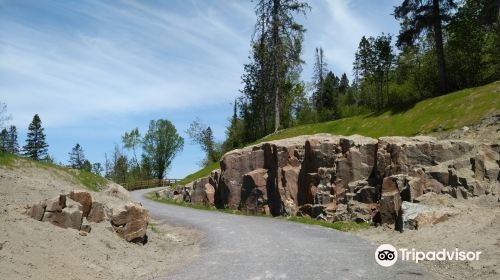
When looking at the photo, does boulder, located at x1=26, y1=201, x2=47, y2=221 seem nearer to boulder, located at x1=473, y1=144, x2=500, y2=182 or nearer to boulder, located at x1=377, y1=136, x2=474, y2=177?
boulder, located at x1=377, y1=136, x2=474, y2=177

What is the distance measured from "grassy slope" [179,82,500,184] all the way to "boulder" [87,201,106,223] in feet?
69.5

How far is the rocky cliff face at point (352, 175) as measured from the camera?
19891mm

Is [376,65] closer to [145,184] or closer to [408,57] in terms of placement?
[408,57]

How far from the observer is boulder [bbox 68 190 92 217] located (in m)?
15.3

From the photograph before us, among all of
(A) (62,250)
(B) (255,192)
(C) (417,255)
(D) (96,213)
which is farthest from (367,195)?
(A) (62,250)

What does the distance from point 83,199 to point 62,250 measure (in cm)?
385

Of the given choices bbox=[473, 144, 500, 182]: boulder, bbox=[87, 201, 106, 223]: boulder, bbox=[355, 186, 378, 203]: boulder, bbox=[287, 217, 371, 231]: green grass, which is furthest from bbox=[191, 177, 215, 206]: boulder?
bbox=[473, 144, 500, 182]: boulder

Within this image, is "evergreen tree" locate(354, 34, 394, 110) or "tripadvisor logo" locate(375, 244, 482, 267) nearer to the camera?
"tripadvisor logo" locate(375, 244, 482, 267)

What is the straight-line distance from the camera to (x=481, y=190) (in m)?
18.6

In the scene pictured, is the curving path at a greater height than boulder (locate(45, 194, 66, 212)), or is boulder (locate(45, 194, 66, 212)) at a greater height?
boulder (locate(45, 194, 66, 212))

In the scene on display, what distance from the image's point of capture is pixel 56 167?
27.2 metres

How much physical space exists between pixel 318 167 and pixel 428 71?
25.7 meters

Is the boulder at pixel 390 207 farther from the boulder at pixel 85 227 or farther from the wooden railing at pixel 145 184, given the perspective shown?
the wooden railing at pixel 145 184

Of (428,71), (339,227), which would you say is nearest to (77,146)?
(428,71)
